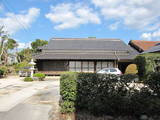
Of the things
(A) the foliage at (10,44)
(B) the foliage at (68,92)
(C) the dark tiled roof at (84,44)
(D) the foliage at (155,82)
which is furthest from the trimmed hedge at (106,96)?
(A) the foliage at (10,44)

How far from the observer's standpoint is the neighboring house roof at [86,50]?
24.5 metres

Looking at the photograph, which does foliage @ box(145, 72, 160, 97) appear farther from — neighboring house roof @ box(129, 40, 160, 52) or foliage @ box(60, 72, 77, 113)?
neighboring house roof @ box(129, 40, 160, 52)

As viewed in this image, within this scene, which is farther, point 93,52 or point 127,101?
point 93,52

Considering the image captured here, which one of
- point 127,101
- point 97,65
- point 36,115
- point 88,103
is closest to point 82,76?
point 88,103

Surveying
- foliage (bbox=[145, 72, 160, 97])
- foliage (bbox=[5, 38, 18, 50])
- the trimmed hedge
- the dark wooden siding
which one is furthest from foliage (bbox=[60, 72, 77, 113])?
foliage (bbox=[5, 38, 18, 50])

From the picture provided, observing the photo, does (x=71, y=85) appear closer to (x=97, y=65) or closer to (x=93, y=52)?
(x=97, y=65)

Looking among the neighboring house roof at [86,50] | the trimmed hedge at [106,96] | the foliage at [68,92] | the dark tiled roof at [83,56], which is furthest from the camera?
the neighboring house roof at [86,50]

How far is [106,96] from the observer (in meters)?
5.18

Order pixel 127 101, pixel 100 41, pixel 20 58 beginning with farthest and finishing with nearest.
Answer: pixel 20 58
pixel 100 41
pixel 127 101

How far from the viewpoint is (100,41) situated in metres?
30.6

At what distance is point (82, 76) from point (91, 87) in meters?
0.47

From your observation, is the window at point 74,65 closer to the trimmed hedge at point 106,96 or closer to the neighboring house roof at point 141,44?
the neighboring house roof at point 141,44

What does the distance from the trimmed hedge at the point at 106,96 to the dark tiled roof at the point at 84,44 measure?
71.8 ft

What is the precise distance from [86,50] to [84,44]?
2851 millimetres
